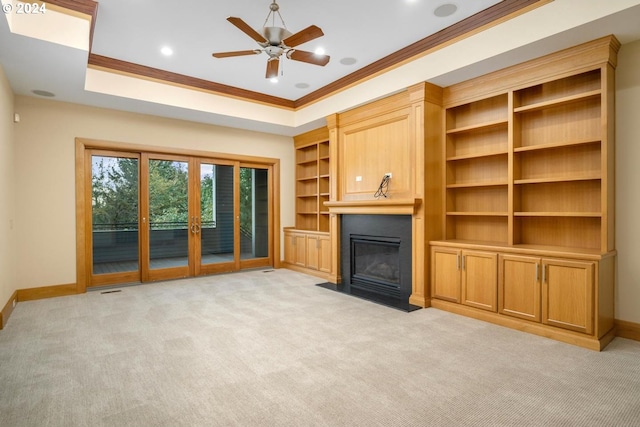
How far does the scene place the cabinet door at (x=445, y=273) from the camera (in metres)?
4.12

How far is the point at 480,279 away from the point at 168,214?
5.12 meters

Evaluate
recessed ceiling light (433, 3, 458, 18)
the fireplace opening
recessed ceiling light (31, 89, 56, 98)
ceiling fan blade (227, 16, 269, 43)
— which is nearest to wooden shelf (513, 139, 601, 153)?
recessed ceiling light (433, 3, 458, 18)

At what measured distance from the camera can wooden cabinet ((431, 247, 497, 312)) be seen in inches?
149

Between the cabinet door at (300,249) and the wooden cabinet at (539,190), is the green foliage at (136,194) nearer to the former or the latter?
the cabinet door at (300,249)

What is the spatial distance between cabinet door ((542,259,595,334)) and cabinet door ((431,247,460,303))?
95 cm

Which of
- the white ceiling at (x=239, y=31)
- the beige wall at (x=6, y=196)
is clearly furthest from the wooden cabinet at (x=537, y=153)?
the beige wall at (x=6, y=196)

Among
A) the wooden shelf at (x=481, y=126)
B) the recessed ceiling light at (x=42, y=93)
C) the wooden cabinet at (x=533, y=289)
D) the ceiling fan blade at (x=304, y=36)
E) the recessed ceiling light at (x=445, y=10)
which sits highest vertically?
the recessed ceiling light at (x=445, y=10)

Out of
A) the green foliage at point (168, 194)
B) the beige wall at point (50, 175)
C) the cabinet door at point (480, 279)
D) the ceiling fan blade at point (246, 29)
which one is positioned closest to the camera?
the ceiling fan blade at point (246, 29)

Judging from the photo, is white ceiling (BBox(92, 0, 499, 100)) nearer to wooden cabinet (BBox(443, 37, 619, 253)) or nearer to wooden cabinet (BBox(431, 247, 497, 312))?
wooden cabinet (BBox(443, 37, 619, 253))

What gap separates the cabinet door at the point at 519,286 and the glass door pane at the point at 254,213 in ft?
15.8

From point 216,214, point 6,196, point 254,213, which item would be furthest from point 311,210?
point 6,196

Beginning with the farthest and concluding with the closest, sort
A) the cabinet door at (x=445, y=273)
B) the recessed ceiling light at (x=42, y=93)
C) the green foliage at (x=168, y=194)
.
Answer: the green foliage at (x=168, y=194) < the recessed ceiling light at (x=42, y=93) < the cabinet door at (x=445, y=273)

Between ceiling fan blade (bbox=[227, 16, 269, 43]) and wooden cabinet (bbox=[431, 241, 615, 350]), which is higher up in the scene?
ceiling fan blade (bbox=[227, 16, 269, 43])

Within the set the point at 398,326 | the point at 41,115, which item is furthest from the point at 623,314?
the point at 41,115
